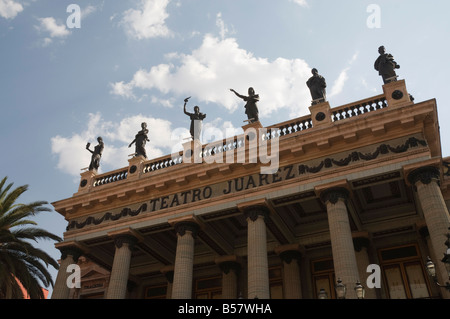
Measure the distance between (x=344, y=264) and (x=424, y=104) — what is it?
6667mm

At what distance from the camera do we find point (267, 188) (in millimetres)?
17812

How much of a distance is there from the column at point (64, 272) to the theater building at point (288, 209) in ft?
0.18

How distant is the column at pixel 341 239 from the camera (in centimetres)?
1444

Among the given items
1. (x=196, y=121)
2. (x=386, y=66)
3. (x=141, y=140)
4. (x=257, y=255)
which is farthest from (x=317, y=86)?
(x=141, y=140)

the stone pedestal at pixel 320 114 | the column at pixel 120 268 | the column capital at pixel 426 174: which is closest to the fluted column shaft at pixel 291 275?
the stone pedestal at pixel 320 114

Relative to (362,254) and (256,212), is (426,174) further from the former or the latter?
(256,212)

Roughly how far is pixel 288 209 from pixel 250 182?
2672 mm

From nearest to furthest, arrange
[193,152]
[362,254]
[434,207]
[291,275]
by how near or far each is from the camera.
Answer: [434,207], [362,254], [291,275], [193,152]

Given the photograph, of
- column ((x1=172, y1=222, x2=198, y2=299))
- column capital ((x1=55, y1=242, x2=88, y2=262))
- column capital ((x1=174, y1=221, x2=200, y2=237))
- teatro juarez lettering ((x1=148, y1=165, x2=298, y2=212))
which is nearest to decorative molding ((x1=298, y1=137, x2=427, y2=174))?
teatro juarez lettering ((x1=148, y1=165, x2=298, y2=212))

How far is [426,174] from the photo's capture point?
Answer: 15.2 metres

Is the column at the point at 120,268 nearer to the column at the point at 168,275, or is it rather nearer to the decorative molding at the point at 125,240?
the decorative molding at the point at 125,240
